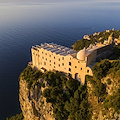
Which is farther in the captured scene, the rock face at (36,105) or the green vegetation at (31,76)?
the green vegetation at (31,76)

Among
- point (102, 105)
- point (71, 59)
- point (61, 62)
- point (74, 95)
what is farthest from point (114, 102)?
point (61, 62)

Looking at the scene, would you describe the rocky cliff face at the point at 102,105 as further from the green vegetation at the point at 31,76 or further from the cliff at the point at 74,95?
the green vegetation at the point at 31,76

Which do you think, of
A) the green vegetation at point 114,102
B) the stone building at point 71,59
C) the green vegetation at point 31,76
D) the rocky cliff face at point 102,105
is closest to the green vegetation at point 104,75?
the green vegetation at point 114,102

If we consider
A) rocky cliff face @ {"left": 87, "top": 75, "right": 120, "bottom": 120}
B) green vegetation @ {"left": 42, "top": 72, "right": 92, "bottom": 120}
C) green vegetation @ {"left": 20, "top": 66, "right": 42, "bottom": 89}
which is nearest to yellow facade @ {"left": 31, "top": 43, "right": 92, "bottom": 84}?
green vegetation @ {"left": 20, "top": 66, "right": 42, "bottom": 89}

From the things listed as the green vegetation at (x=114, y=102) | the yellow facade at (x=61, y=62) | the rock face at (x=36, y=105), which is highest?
the yellow facade at (x=61, y=62)

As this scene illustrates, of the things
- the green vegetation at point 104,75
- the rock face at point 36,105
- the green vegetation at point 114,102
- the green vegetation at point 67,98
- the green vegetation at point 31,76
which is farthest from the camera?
the green vegetation at point 31,76

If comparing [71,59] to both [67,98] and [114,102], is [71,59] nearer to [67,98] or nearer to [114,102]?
[67,98]
